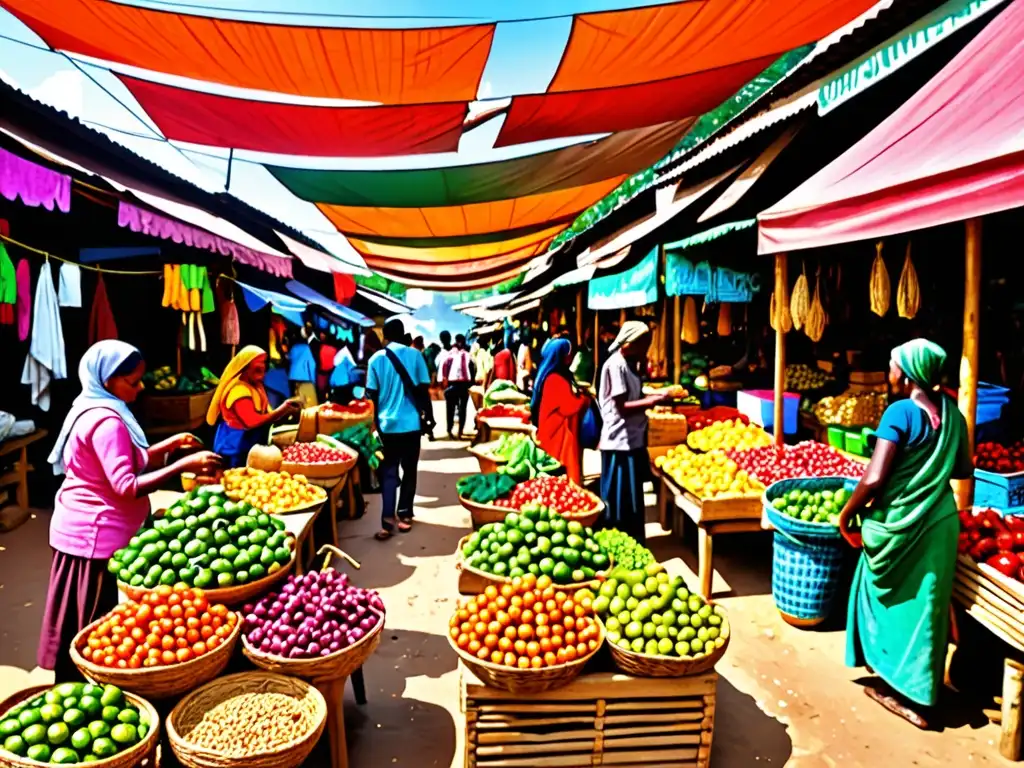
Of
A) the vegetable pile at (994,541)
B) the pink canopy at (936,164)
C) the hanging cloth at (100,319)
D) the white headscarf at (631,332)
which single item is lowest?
the vegetable pile at (994,541)

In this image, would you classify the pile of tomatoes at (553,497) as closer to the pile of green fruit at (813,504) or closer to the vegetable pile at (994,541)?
the pile of green fruit at (813,504)

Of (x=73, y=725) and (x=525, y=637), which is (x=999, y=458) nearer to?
(x=525, y=637)

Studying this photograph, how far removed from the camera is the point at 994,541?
11.8 ft

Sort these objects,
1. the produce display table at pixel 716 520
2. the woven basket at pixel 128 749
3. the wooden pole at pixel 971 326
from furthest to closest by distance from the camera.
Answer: the produce display table at pixel 716 520 < the wooden pole at pixel 971 326 < the woven basket at pixel 128 749

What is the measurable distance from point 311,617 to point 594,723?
4.41ft

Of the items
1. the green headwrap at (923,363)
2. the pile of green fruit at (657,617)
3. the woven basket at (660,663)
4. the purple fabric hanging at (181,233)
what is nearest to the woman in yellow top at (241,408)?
the purple fabric hanging at (181,233)

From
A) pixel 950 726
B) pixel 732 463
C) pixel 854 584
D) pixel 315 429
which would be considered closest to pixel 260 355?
pixel 315 429

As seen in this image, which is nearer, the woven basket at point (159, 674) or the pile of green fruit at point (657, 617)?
the woven basket at point (159, 674)

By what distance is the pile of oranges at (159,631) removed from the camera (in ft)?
8.79

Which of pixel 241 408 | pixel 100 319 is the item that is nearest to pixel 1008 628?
pixel 241 408

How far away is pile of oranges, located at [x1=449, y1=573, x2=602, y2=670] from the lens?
2.88 m

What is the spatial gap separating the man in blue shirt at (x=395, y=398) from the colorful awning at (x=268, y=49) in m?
2.39

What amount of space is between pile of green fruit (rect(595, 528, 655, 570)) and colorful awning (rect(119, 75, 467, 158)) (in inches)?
197

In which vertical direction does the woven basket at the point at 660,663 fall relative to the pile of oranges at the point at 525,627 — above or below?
below
